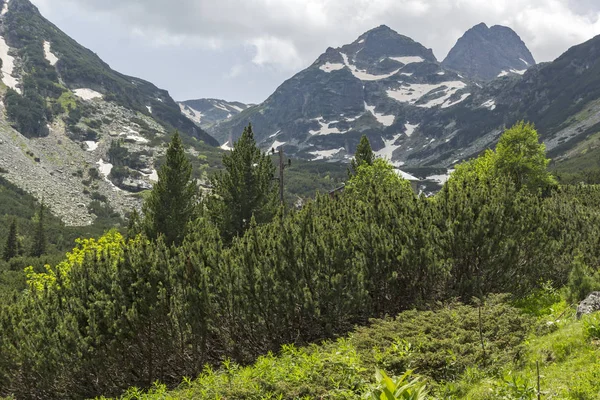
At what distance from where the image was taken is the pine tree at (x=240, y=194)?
27.8m

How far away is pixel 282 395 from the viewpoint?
7.64m

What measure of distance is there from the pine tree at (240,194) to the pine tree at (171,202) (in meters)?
2.05

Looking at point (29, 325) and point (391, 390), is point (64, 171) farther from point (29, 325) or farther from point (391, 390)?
point (391, 390)

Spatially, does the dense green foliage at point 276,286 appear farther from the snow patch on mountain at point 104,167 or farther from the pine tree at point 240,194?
the snow patch on mountain at point 104,167

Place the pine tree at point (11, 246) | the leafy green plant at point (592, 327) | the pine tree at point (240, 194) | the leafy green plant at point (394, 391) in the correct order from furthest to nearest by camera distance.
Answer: the pine tree at point (11, 246) → the pine tree at point (240, 194) → the leafy green plant at point (592, 327) → the leafy green plant at point (394, 391)

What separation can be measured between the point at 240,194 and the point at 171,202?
5368mm

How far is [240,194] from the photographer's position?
27.8 m

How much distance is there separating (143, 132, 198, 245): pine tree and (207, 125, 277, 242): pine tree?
80.9 inches

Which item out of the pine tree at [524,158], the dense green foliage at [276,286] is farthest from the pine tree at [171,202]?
the pine tree at [524,158]

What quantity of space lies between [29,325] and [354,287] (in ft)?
40.0

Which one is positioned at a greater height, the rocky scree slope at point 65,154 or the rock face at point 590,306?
the rocky scree slope at point 65,154

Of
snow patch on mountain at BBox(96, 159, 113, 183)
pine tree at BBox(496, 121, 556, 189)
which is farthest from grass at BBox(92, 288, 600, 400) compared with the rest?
snow patch on mountain at BBox(96, 159, 113, 183)

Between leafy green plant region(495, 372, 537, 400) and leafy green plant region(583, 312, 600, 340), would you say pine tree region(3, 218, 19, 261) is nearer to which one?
leafy green plant region(495, 372, 537, 400)

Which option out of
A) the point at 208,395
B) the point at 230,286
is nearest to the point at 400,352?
the point at 208,395
